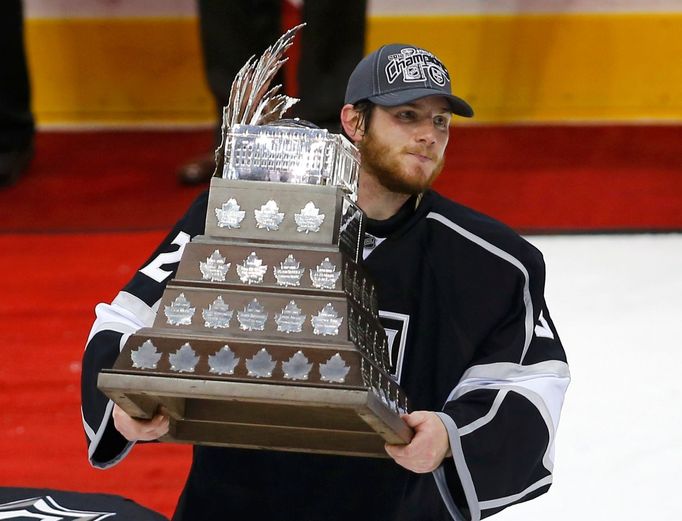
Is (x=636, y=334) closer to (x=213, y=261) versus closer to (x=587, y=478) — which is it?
(x=587, y=478)

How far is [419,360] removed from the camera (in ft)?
6.45

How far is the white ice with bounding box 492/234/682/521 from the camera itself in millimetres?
2604

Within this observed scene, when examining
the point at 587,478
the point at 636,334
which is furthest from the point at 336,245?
the point at 636,334

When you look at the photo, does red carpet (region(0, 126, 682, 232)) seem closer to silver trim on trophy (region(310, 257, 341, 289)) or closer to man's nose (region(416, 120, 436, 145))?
man's nose (region(416, 120, 436, 145))

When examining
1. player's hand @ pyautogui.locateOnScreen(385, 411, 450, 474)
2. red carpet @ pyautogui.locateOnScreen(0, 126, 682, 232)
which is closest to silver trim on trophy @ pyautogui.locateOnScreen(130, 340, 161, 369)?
player's hand @ pyautogui.locateOnScreen(385, 411, 450, 474)

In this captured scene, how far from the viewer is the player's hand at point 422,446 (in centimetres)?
169

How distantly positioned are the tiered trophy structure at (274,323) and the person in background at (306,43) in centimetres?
227

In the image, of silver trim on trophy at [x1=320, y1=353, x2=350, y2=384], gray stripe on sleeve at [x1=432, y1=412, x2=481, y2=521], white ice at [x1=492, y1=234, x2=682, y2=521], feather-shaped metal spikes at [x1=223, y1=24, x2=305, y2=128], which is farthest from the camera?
white ice at [x1=492, y1=234, x2=682, y2=521]

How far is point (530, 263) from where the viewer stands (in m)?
1.99

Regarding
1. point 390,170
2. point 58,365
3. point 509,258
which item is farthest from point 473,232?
point 58,365

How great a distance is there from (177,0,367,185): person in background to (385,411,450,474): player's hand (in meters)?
2.38

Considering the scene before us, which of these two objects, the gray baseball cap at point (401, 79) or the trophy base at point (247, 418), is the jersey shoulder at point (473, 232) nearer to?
the gray baseball cap at point (401, 79)

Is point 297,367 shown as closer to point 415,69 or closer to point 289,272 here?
point 289,272

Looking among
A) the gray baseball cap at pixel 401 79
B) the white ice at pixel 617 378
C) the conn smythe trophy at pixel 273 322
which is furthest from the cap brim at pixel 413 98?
the white ice at pixel 617 378
